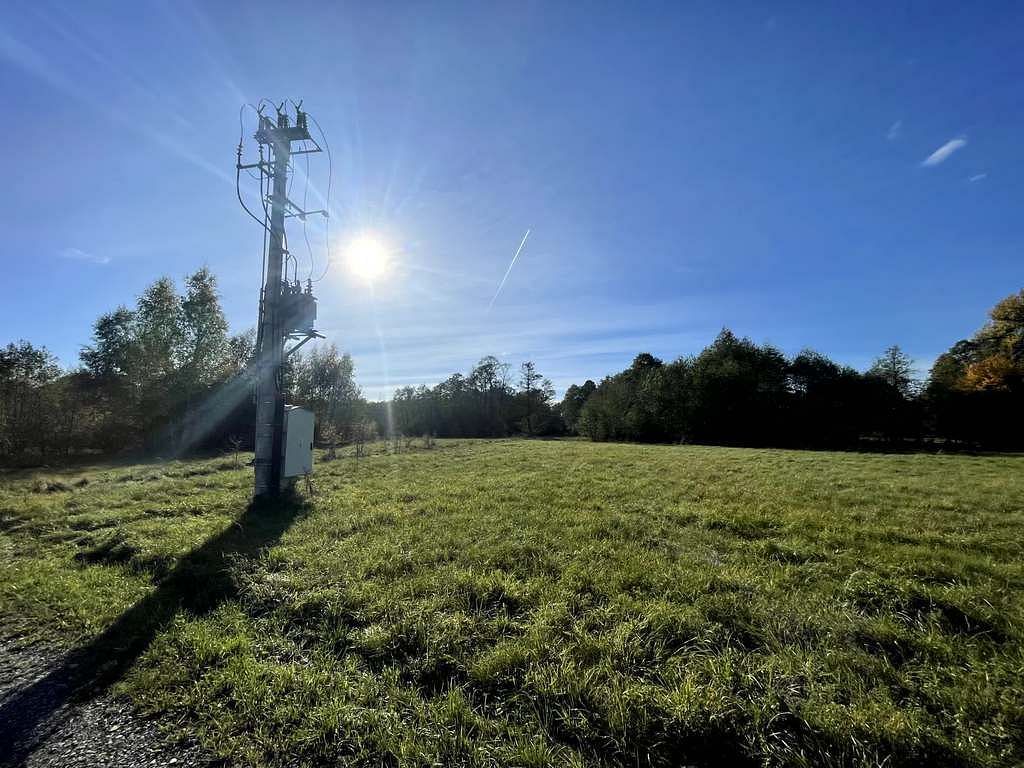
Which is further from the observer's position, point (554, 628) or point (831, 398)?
point (831, 398)

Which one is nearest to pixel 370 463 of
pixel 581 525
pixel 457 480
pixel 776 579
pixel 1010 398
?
pixel 457 480

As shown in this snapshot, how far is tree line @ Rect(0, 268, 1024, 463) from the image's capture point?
24.1m

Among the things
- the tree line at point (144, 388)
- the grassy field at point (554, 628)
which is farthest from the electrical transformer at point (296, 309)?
the tree line at point (144, 388)

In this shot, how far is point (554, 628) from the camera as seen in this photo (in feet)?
11.1

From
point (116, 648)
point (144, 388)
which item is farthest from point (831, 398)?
point (144, 388)

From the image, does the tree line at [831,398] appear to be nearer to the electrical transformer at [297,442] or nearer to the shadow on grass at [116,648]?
the electrical transformer at [297,442]

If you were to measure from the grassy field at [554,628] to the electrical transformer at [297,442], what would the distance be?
1734mm

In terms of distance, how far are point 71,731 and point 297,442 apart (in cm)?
736

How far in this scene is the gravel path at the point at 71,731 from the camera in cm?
229

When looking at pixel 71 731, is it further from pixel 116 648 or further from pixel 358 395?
pixel 358 395

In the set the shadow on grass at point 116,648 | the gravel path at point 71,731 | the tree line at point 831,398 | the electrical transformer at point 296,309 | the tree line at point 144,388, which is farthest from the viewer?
the tree line at point 831,398

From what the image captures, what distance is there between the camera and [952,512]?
23.5 feet

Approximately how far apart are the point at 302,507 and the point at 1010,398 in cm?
4139

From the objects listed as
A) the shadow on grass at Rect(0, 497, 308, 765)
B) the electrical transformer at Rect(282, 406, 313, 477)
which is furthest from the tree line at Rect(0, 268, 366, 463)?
the shadow on grass at Rect(0, 497, 308, 765)
